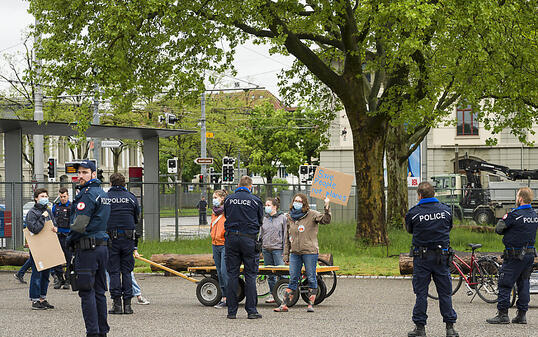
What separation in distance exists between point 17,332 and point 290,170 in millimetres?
63588

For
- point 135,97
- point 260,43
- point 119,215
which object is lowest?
point 119,215

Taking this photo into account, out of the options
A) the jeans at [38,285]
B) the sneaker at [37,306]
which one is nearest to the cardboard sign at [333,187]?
the jeans at [38,285]

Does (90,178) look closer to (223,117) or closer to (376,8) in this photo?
(376,8)

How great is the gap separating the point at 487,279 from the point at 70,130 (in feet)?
42.9

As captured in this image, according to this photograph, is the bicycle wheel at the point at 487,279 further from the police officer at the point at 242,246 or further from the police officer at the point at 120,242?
the police officer at the point at 120,242

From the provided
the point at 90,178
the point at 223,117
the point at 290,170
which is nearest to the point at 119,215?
the point at 90,178

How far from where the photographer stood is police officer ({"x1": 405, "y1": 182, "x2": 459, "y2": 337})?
29.2ft

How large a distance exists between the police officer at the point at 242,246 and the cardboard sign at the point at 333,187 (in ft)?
9.30

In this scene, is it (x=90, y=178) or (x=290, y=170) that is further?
(x=290, y=170)

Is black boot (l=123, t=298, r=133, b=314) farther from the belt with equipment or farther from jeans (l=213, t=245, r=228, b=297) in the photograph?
the belt with equipment

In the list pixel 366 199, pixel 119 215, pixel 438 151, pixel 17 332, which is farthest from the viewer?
pixel 438 151

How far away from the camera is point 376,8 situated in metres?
17.7

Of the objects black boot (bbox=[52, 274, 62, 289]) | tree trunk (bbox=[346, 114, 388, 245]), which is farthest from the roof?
black boot (bbox=[52, 274, 62, 289])

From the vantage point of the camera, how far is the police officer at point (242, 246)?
1033cm
